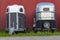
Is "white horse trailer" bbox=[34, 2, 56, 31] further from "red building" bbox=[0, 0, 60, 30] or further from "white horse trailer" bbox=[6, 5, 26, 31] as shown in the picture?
"red building" bbox=[0, 0, 60, 30]

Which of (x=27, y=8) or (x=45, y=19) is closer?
(x=45, y=19)

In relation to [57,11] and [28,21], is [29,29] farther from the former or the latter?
[57,11]

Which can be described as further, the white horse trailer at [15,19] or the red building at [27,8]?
the red building at [27,8]

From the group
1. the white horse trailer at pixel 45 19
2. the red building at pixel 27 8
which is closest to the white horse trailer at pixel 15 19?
the white horse trailer at pixel 45 19

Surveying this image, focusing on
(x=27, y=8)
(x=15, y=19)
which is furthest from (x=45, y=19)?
(x=27, y=8)

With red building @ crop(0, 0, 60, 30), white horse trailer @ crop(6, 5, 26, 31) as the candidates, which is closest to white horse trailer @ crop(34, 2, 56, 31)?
white horse trailer @ crop(6, 5, 26, 31)

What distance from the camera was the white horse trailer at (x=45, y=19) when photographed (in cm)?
1830

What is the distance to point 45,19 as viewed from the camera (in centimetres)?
1839

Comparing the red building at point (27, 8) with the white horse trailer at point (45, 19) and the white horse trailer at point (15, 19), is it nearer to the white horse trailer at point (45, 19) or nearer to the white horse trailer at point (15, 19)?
the white horse trailer at point (45, 19)

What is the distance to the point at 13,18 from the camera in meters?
18.4

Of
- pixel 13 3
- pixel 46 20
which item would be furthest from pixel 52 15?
pixel 13 3

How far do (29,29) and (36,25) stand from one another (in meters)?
1.67

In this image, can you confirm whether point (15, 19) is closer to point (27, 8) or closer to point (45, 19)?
point (45, 19)

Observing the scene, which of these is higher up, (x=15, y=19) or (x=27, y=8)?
(x=27, y=8)
